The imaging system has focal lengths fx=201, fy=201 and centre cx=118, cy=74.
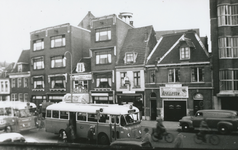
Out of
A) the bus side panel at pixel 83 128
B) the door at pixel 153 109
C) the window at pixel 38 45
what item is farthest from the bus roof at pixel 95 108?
the window at pixel 38 45

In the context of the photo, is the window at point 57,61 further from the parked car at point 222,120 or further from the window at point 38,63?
the parked car at point 222,120

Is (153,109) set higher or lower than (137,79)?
lower

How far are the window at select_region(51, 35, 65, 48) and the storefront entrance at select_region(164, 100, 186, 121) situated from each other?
15.1 metres

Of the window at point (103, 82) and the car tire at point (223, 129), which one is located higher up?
the window at point (103, 82)

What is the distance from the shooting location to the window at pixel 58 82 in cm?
2590

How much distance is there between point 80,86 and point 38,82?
20.6 feet

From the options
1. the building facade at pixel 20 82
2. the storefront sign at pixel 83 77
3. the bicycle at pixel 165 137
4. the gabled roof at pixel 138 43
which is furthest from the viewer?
the storefront sign at pixel 83 77

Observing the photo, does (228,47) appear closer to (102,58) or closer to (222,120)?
(222,120)

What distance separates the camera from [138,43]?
85.5 feet

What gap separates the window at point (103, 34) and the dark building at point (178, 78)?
688 cm

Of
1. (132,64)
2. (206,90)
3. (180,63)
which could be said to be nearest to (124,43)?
(132,64)

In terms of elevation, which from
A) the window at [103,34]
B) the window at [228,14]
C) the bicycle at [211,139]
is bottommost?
the bicycle at [211,139]

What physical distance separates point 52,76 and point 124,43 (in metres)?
10.4

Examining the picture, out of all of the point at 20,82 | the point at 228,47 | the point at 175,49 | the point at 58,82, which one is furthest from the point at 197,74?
the point at 20,82
